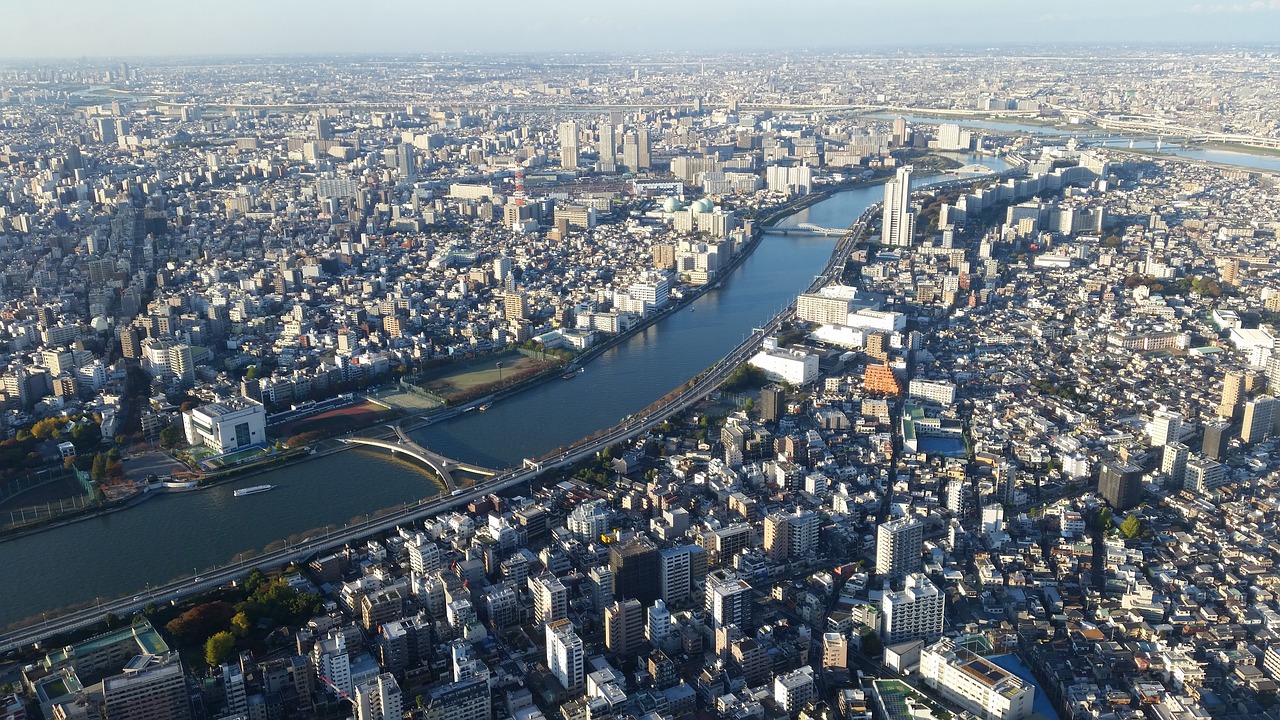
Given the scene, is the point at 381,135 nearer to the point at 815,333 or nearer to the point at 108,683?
the point at 815,333

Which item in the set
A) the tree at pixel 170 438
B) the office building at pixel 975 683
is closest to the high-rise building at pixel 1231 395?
the office building at pixel 975 683

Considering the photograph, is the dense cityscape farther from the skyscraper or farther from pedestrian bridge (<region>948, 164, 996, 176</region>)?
pedestrian bridge (<region>948, 164, 996, 176</region>)

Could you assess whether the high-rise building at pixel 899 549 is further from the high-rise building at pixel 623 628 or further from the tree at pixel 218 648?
the tree at pixel 218 648

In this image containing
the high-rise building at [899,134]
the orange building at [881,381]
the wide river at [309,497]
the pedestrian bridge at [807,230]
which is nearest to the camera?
the wide river at [309,497]

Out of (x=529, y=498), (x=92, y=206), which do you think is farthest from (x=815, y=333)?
(x=92, y=206)

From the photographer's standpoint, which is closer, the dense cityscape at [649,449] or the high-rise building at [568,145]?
the dense cityscape at [649,449]

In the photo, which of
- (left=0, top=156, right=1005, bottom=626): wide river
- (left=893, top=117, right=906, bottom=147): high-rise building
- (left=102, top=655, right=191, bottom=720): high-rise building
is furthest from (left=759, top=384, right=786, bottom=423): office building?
(left=893, top=117, right=906, bottom=147): high-rise building
